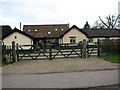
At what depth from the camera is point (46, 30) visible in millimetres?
35094

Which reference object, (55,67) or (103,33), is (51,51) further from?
(103,33)

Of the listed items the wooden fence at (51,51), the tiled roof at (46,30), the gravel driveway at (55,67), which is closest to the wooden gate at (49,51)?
the wooden fence at (51,51)

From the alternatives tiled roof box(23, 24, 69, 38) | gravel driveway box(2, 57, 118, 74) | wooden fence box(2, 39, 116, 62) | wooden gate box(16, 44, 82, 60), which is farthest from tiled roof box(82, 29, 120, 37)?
gravel driveway box(2, 57, 118, 74)

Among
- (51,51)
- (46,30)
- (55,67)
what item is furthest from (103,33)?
(55,67)

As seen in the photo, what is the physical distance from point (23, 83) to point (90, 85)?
2710mm

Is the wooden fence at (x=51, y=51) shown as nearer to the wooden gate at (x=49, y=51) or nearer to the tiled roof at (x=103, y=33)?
the wooden gate at (x=49, y=51)

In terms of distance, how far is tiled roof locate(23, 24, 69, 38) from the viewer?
1321 inches

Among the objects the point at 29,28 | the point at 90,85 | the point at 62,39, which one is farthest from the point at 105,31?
the point at 90,85

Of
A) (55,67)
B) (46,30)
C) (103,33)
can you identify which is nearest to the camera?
(55,67)

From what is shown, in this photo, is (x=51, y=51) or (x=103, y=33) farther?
(x=103, y=33)

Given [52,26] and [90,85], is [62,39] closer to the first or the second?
[52,26]

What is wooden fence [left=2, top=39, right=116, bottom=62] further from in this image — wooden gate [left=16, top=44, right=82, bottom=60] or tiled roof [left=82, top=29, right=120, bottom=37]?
tiled roof [left=82, top=29, right=120, bottom=37]

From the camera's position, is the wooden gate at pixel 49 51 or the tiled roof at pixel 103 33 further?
the tiled roof at pixel 103 33

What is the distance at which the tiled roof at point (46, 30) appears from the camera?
110 feet
